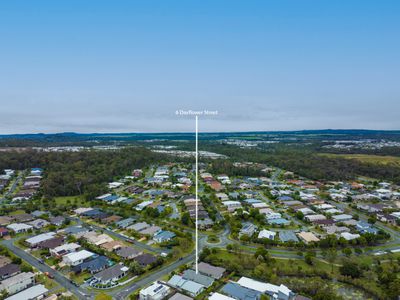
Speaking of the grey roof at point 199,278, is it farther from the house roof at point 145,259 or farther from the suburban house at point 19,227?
the suburban house at point 19,227

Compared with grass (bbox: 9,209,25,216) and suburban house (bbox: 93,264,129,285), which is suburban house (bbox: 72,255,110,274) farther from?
grass (bbox: 9,209,25,216)

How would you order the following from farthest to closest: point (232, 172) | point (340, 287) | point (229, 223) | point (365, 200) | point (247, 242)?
point (232, 172) → point (365, 200) → point (229, 223) → point (247, 242) → point (340, 287)

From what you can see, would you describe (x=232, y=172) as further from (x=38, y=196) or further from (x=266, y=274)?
(x=266, y=274)

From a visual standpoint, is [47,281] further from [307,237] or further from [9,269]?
[307,237]

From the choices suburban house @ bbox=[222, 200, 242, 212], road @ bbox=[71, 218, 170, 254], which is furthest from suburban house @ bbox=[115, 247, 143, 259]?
suburban house @ bbox=[222, 200, 242, 212]

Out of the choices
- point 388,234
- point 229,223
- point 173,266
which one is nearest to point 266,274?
point 173,266

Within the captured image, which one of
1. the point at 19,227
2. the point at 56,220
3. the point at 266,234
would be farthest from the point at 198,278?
the point at 19,227

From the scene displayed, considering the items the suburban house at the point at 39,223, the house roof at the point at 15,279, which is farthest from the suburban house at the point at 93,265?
the suburban house at the point at 39,223

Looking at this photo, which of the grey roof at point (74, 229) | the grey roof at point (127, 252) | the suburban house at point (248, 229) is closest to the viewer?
the grey roof at point (127, 252)
